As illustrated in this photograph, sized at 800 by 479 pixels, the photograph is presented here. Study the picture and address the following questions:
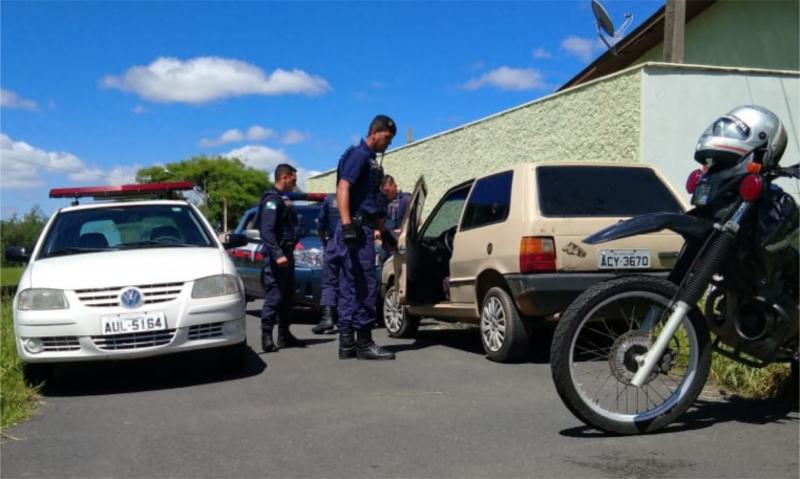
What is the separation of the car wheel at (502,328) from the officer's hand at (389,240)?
3.64ft

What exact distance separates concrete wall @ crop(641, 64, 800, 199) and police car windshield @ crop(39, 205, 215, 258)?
5.33 meters

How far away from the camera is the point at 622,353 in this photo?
168 inches

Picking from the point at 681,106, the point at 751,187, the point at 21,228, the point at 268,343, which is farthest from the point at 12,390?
the point at 21,228

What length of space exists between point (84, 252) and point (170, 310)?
1215mm

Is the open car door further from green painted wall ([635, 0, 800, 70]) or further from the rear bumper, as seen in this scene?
green painted wall ([635, 0, 800, 70])

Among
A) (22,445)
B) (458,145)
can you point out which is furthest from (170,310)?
(458,145)

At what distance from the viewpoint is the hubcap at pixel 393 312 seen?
8852 mm

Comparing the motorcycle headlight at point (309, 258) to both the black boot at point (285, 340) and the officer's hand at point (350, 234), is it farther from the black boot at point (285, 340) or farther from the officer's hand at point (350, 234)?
the officer's hand at point (350, 234)

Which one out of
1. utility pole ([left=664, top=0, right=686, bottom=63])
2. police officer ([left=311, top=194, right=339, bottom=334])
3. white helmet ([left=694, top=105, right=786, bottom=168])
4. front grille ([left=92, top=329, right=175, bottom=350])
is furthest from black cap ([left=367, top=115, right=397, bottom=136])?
utility pole ([left=664, top=0, right=686, bottom=63])

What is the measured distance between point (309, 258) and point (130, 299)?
466 centimetres

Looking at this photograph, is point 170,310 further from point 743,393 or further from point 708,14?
point 708,14

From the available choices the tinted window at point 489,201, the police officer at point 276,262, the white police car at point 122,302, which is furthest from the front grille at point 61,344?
the tinted window at point 489,201

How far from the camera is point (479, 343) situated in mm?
8492

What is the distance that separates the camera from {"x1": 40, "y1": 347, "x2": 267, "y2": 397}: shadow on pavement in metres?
6.34
